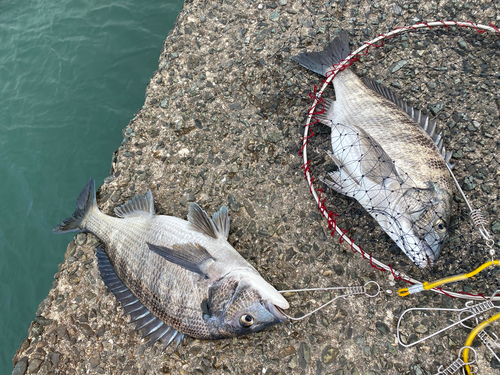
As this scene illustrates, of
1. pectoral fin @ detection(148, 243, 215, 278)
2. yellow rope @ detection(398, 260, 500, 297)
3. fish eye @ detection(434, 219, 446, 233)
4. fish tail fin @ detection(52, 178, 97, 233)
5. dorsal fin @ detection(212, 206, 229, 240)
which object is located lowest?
fish tail fin @ detection(52, 178, 97, 233)

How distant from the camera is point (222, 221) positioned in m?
3.55

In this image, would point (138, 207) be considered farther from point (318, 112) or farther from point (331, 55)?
point (331, 55)

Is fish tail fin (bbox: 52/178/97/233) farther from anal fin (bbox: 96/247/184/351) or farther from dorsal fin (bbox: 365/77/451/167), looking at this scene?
dorsal fin (bbox: 365/77/451/167)

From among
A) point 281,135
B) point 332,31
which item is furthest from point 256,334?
point 332,31

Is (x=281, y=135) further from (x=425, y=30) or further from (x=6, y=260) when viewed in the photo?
(x=6, y=260)

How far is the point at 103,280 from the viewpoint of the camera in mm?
3607

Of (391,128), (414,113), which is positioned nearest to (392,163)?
(391,128)

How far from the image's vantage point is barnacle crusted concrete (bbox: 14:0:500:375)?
319 cm

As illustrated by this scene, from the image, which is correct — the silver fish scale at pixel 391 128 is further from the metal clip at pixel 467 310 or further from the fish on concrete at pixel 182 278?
the fish on concrete at pixel 182 278

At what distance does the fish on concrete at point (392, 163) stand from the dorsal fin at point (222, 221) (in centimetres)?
123

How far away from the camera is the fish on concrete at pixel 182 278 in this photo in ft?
9.84

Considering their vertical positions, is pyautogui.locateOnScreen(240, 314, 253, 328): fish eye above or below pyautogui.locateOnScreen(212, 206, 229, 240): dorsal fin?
below

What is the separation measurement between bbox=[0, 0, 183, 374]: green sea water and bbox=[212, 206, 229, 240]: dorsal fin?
11.7ft

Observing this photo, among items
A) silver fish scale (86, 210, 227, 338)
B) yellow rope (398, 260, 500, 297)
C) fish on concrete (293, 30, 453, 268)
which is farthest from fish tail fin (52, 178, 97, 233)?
yellow rope (398, 260, 500, 297)
